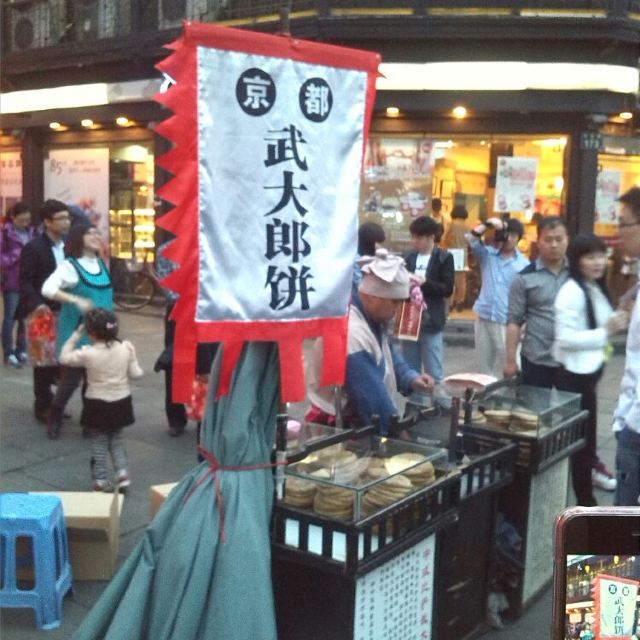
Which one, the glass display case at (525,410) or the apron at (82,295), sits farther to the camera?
the apron at (82,295)

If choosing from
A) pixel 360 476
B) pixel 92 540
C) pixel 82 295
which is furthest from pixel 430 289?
pixel 360 476

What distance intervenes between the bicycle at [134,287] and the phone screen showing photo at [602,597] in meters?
14.1

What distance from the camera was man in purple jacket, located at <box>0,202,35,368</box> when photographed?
995 cm

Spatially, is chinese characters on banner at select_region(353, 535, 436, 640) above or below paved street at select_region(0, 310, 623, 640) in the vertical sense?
above

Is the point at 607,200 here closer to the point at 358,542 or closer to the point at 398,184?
the point at 398,184

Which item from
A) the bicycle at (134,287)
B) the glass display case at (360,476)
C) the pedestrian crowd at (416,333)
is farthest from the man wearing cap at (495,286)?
the bicycle at (134,287)

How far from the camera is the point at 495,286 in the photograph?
772cm

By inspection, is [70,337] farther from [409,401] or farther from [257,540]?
[257,540]

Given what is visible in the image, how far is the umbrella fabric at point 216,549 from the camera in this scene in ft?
10.1

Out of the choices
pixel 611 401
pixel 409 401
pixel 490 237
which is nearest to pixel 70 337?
pixel 409 401

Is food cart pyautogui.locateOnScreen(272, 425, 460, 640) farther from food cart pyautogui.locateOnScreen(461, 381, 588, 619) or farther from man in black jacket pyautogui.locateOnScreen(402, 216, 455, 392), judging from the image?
man in black jacket pyautogui.locateOnScreen(402, 216, 455, 392)

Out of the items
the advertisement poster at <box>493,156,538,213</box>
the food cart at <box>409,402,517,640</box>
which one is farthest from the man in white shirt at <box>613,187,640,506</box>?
the advertisement poster at <box>493,156,538,213</box>

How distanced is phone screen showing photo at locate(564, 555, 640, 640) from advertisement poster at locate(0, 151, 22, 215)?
56.6ft

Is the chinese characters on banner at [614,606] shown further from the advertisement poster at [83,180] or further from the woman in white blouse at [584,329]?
the advertisement poster at [83,180]
